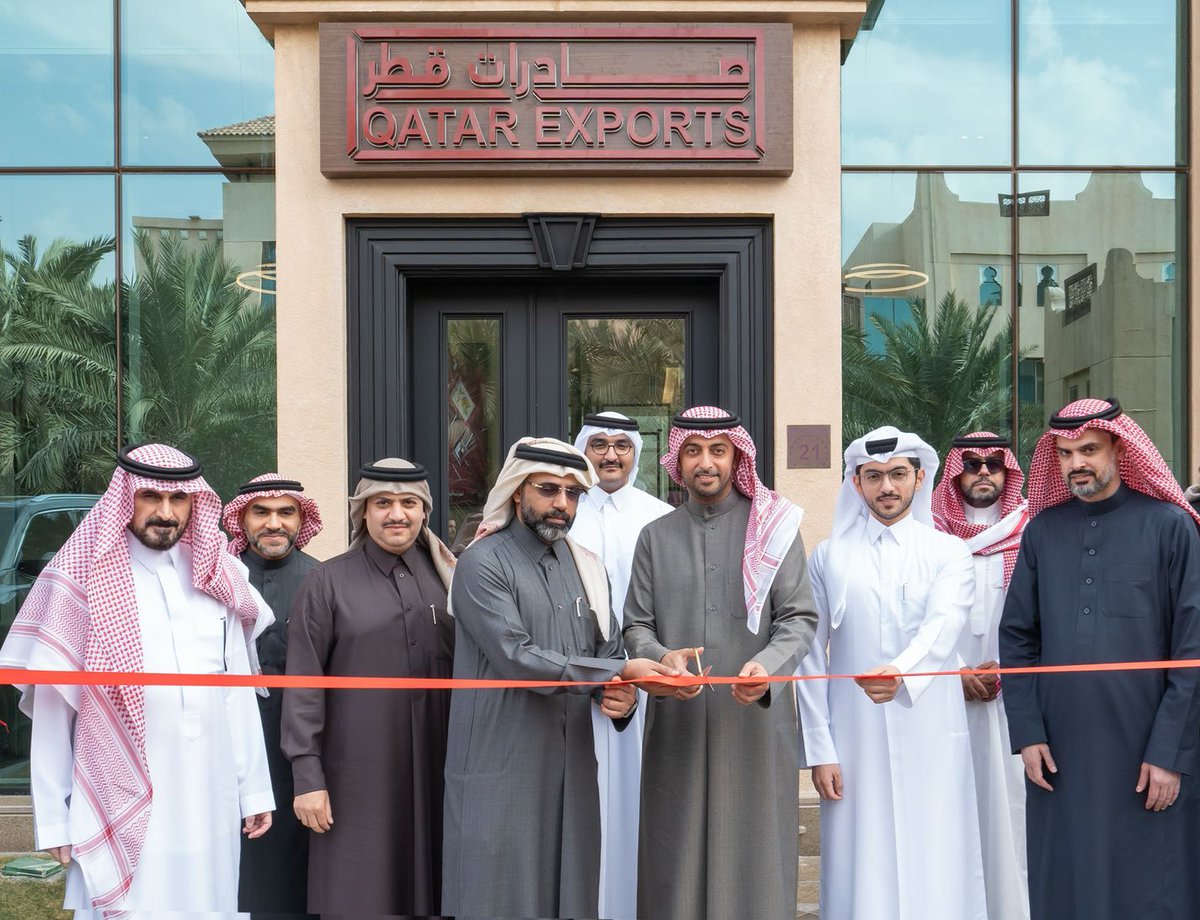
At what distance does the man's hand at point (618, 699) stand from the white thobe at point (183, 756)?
113 centimetres

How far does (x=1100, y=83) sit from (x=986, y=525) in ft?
10.3

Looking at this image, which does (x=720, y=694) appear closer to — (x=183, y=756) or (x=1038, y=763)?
(x=1038, y=763)

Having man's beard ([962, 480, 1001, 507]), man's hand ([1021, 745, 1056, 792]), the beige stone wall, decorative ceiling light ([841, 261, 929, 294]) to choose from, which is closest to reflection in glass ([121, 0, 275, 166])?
the beige stone wall

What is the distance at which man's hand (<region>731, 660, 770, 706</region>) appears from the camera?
3834 mm

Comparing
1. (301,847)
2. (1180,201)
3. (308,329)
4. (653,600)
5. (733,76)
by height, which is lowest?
(301,847)

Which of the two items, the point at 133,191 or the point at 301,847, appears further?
the point at 133,191

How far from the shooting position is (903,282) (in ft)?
22.7

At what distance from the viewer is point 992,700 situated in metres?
4.94

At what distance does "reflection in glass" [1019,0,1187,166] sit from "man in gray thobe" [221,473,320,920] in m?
4.79

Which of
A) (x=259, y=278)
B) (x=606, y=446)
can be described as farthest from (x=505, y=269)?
(x=259, y=278)

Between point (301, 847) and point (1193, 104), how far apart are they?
20.5 feet

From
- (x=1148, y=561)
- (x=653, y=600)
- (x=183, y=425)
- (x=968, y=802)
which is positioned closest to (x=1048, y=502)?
(x=1148, y=561)

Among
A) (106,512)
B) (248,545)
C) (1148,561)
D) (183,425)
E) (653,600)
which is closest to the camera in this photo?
(106,512)

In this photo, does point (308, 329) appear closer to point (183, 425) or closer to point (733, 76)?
point (183, 425)
